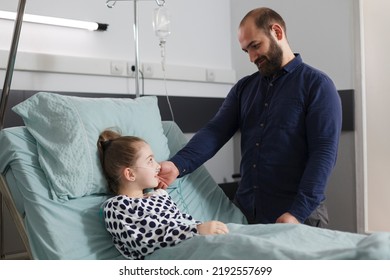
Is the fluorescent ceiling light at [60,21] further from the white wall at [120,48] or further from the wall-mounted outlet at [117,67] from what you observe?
the wall-mounted outlet at [117,67]

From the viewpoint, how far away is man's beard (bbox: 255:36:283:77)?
6.54 feet

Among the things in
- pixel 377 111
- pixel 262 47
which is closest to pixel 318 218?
pixel 262 47

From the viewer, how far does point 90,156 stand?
1688 mm

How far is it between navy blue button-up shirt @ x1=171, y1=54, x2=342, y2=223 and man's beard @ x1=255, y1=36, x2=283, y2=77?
40 millimetres

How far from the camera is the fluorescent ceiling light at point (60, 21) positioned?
7.87ft

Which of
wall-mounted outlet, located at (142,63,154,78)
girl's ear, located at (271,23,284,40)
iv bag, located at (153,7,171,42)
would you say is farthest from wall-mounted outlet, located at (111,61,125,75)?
girl's ear, located at (271,23,284,40)

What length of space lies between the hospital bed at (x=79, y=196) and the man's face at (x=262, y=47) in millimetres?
536

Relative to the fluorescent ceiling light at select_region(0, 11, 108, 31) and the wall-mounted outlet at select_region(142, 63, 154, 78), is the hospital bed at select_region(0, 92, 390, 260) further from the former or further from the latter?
the wall-mounted outlet at select_region(142, 63, 154, 78)

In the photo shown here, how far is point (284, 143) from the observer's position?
194 cm

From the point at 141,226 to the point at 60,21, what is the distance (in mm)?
1497

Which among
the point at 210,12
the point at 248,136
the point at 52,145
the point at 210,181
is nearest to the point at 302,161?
the point at 248,136

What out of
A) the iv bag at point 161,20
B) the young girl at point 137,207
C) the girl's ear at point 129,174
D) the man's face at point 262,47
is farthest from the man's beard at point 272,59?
the iv bag at point 161,20

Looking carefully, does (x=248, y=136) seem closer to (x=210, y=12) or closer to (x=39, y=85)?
(x=39, y=85)

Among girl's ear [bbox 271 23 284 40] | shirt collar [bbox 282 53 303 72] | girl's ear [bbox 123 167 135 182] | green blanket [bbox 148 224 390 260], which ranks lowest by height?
green blanket [bbox 148 224 390 260]
